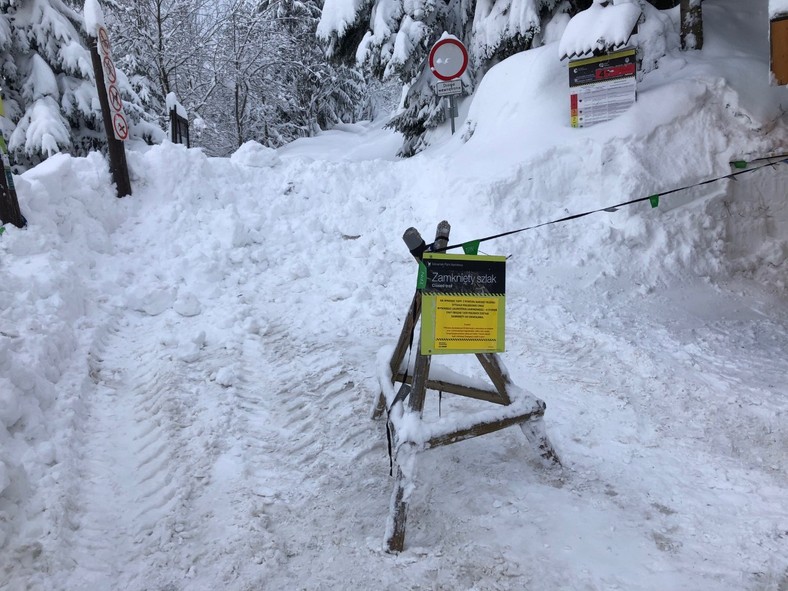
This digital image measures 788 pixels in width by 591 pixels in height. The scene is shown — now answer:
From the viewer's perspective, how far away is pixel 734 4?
354 inches

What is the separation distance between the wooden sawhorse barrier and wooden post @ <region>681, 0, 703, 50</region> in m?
6.96

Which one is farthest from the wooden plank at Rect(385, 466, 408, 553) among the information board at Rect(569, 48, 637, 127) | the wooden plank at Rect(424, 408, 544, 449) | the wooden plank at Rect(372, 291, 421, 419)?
the information board at Rect(569, 48, 637, 127)

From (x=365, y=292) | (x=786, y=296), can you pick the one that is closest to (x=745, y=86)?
(x=786, y=296)

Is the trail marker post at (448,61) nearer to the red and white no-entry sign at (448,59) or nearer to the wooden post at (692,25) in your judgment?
the red and white no-entry sign at (448,59)

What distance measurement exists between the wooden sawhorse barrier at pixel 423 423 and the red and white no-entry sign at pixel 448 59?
237 inches

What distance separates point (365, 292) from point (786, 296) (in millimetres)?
4803

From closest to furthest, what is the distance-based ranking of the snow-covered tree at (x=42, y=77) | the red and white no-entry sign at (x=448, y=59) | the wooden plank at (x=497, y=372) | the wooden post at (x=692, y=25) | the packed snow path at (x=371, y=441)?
the packed snow path at (x=371, y=441), the wooden plank at (x=497, y=372), the wooden post at (x=692, y=25), the red and white no-entry sign at (x=448, y=59), the snow-covered tree at (x=42, y=77)

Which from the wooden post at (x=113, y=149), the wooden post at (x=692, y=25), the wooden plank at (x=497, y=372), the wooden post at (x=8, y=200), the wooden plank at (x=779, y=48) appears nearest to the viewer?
the wooden plank at (x=497, y=372)

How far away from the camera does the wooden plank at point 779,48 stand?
4414 millimetres

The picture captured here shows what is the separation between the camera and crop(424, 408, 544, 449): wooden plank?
3.10 meters

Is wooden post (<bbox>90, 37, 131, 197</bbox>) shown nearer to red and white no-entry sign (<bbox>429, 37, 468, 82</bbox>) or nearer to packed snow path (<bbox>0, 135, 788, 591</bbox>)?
packed snow path (<bbox>0, 135, 788, 591</bbox>)

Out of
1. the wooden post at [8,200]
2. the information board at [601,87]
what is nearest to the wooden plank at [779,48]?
the information board at [601,87]

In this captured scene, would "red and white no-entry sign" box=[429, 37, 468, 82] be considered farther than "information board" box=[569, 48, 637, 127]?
Yes

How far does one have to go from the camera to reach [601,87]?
736 centimetres
